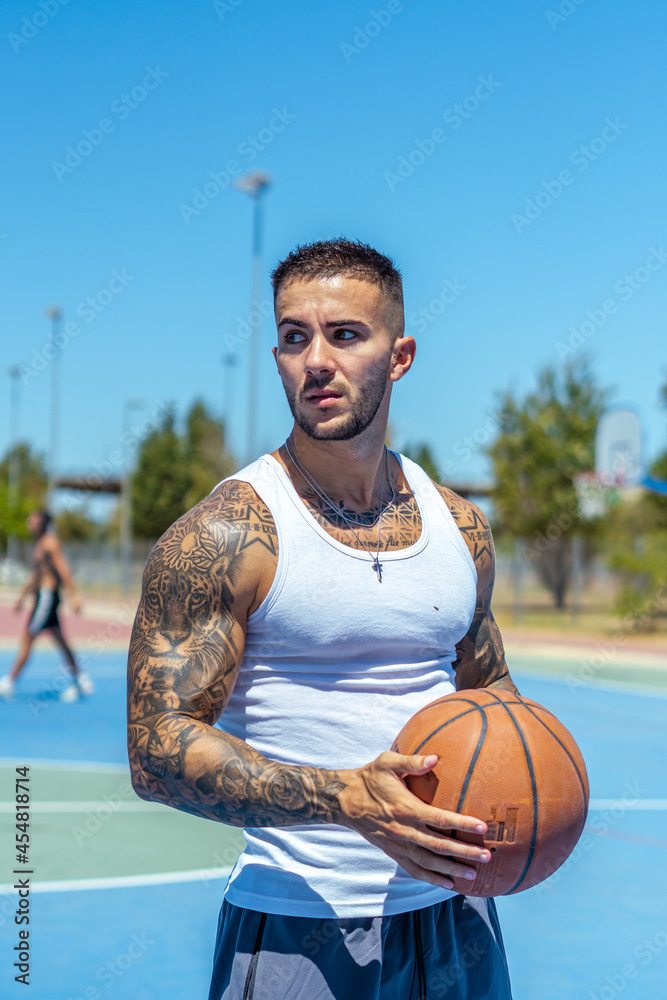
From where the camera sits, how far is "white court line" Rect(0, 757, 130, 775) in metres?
7.68

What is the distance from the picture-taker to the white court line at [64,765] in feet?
25.2

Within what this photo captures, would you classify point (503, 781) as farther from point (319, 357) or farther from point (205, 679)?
point (319, 357)

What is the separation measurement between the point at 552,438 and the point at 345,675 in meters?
26.1

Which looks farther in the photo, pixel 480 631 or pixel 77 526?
pixel 77 526

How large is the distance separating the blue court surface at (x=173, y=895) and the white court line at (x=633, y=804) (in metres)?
0.02

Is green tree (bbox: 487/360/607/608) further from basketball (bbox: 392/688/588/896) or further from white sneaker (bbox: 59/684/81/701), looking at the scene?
basketball (bbox: 392/688/588/896)

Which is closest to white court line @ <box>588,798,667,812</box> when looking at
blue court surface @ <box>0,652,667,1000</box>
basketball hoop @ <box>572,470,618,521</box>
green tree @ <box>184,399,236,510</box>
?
blue court surface @ <box>0,652,667,1000</box>

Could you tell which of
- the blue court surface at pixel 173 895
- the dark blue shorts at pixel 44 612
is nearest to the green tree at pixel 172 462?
the dark blue shorts at pixel 44 612

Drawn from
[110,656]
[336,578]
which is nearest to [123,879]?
[336,578]

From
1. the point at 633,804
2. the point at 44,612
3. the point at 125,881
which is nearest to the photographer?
the point at 125,881

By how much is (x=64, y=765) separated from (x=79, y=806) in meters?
1.32

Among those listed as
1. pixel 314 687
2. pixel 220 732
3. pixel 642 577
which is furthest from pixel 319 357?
pixel 642 577

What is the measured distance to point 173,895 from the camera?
502 cm

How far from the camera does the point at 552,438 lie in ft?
90.3
